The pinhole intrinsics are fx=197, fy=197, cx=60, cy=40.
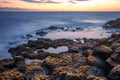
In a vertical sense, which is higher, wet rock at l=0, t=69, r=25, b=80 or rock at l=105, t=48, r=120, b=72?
rock at l=105, t=48, r=120, b=72

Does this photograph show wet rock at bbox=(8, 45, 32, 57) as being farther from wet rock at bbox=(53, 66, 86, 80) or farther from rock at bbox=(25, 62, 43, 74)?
wet rock at bbox=(53, 66, 86, 80)

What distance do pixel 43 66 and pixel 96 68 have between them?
5975mm

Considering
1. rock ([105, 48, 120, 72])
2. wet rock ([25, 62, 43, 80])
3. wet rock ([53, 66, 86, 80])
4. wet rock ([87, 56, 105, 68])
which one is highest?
rock ([105, 48, 120, 72])

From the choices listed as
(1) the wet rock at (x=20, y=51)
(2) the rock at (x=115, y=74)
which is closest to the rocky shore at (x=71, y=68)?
(2) the rock at (x=115, y=74)

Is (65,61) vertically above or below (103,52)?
below

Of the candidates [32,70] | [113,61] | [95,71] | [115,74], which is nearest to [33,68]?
[32,70]

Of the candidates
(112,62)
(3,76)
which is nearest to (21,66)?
(3,76)

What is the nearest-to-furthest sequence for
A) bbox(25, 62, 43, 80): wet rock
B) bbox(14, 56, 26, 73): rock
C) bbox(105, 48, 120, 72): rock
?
bbox(105, 48, 120, 72): rock, bbox(25, 62, 43, 80): wet rock, bbox(14, 56, 26, 73): rock

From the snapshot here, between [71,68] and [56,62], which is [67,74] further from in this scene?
[56,62]

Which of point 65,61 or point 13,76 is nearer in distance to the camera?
point 13,76

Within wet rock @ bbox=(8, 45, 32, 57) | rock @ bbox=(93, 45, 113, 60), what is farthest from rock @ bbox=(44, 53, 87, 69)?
wet rock @ bbox=(8, 45, 32, 57)

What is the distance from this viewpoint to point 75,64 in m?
21.8

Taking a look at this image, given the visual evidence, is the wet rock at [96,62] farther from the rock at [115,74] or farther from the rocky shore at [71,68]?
the rock at [115,74]

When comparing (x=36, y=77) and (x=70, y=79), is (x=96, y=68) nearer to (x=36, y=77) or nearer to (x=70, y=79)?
(x=70, y=79)
